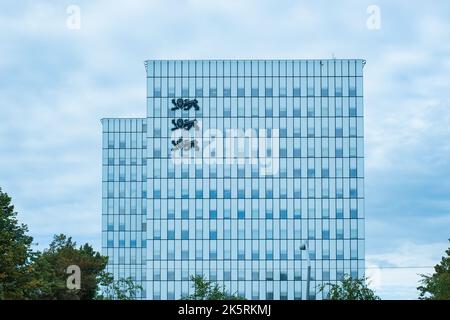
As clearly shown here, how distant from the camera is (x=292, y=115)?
15038cm

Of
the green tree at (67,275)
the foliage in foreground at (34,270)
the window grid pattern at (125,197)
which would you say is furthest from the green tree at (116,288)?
the window grid pattern at (125,197)

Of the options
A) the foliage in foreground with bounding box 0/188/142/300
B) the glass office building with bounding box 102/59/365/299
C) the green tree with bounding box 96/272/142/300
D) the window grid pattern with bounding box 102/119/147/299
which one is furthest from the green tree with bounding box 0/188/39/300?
the window grid pattern with bounding box 102/119/147/299

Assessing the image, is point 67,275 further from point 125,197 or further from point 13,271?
point 125,197

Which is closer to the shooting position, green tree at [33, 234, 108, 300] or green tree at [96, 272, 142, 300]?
green tree at [96, 272, 142, 300]

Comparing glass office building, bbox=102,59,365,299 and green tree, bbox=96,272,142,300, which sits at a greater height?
glass office building, bbox=102,59,365,299

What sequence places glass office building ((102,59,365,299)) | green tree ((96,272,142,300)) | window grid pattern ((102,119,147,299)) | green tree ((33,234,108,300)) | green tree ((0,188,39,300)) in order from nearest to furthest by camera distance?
green tree ((0,188,39,300)), green tree ((96,272,142,300)), green tree ((33,234,108,300)), glass office building ((102,59,365,299)), window grid pattern ((102,119,147,299))

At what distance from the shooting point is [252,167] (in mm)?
149500

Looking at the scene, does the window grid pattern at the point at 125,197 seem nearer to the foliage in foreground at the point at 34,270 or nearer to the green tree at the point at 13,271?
the foliage in foreground at the point at 34,270

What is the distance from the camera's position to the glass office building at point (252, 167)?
487ft

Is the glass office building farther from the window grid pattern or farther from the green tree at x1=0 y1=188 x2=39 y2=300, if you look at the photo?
the green tree at x1=0 y1=188 x2=39 y2=300

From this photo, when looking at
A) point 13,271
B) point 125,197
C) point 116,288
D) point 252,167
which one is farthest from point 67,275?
point 125,197

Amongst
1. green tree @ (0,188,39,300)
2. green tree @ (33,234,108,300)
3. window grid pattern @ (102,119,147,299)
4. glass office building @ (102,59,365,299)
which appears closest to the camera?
→ green tree @ (0,188,39,300)

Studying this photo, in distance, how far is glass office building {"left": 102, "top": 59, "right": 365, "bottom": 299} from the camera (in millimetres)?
148500
